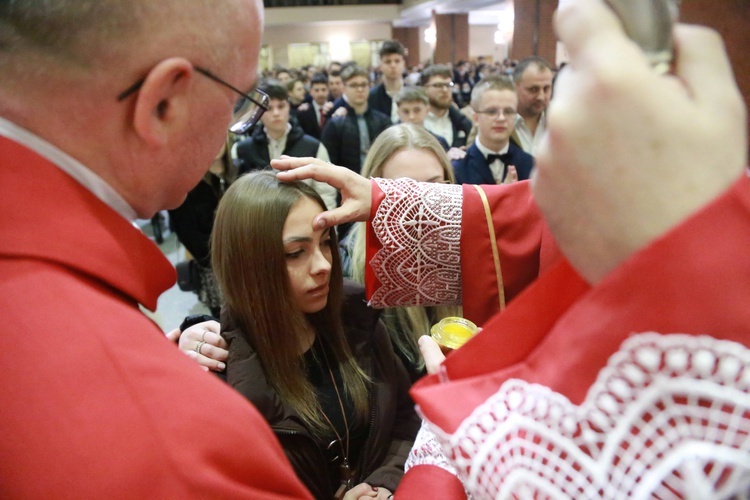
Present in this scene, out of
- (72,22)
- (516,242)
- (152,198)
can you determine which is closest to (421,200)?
(516,242)

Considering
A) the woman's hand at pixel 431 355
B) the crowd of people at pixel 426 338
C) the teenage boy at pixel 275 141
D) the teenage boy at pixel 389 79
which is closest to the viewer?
the crowd of people at pixel 426 338

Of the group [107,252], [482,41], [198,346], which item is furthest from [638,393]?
[482,41]

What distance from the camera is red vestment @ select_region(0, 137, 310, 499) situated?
51 cm

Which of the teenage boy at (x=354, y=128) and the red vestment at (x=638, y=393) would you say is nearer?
the red vestment at (x=638, y=393)

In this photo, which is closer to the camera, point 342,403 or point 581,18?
point 581,18

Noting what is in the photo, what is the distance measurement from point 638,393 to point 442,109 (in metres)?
4.26

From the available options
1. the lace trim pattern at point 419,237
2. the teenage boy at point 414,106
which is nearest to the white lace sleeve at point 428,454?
the lace trim pattern at point 419,237

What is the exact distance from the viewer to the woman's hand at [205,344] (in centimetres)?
149

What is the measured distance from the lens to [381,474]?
1561 millimetres

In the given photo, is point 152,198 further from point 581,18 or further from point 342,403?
point 342,403

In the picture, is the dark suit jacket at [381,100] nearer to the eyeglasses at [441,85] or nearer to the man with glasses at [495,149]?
the eyeglasses at [441,85]

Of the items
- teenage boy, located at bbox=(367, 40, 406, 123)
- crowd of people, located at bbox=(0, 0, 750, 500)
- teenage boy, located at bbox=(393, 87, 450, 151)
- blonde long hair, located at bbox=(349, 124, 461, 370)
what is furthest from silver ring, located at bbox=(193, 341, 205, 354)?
teenage boy, located at bbox=(367, 40, 406, 123)

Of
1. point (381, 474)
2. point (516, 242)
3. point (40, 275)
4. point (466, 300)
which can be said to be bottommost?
point (381, 474)

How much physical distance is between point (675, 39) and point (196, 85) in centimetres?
54
